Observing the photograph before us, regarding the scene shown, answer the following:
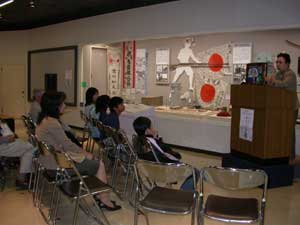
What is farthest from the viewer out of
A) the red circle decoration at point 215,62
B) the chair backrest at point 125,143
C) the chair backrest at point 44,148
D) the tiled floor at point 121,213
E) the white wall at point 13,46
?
the white wall at point 13,46

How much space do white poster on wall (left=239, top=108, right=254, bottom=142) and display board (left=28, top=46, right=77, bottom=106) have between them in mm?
5441

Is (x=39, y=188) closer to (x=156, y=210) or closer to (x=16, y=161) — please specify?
(x=16, y=161)

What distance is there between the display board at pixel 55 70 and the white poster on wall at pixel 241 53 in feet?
13.2

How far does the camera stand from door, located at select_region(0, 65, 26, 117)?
38.2 ft

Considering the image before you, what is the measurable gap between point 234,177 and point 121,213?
1473mm

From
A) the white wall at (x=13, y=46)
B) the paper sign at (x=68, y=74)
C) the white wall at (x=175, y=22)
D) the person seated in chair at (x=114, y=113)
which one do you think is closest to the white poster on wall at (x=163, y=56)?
the white wall at (x=175, y=22)

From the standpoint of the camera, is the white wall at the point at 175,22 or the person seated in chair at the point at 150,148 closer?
the person seated in chair at the point at 150,148

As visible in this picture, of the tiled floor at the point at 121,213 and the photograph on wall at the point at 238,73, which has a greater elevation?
the photograph on wall at the point at 238,73

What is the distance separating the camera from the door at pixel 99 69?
945cm

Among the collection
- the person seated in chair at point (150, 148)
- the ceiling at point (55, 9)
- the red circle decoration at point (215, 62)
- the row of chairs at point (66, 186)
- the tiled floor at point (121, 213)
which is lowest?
the tiled floor at point (121, 213)

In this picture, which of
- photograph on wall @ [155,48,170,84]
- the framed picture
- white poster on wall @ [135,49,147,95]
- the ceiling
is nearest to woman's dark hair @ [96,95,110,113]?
the framed picture

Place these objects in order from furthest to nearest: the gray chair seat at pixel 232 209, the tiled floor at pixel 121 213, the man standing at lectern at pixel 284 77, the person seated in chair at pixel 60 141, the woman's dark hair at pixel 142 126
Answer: the man standing at lectern at pixel 284 77 < the woman's dark hair at pixel 142 126 < the person seated in chair at pixel 60 141 < the tiled floor at pixel 121 213 < the gray chair seat at pixel 232 209

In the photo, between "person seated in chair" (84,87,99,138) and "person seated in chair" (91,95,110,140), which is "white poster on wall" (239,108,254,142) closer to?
"person seated in chair" (91,95,110,140)

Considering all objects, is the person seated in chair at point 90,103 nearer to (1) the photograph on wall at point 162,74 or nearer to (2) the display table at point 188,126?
(2) the display table at point 188,126
